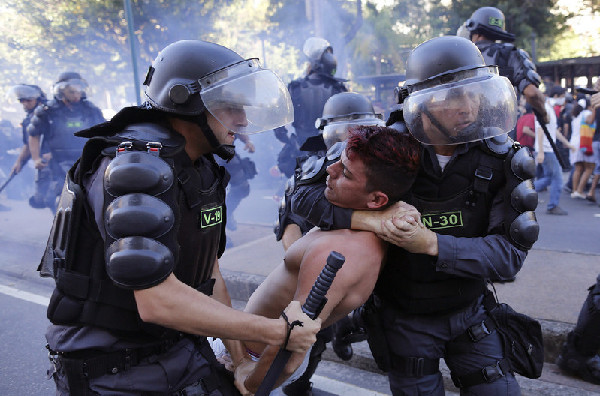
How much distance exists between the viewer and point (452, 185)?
1.98 metres

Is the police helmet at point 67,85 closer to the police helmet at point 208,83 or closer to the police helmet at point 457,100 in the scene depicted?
the police helmet at point 208,83

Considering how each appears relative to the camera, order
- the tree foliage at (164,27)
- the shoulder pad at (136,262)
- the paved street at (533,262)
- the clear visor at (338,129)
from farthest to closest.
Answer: the tree foliage at (164,27) → the paved street at (533,262) → the clear visor at (338,129) → the shoulder pad at (136,262)

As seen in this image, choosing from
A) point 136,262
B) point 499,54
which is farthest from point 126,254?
point 499,54

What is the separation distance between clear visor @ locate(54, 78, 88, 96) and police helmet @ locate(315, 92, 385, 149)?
175 inches

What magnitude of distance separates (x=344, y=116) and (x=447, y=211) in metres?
1.58

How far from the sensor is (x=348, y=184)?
68.4 inches

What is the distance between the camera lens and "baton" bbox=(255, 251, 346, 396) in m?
1.31

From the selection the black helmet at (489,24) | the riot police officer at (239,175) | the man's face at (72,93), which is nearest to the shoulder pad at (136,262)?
the black helmet at (489,24)

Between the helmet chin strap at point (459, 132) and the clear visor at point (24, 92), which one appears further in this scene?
the clear visor at point (24, 92)

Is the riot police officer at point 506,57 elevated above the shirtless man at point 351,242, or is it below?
above

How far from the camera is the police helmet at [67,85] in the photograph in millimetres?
6602

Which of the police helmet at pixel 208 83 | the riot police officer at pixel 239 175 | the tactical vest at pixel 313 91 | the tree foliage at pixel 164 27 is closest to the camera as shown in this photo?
the police helmet at pixel 208 83

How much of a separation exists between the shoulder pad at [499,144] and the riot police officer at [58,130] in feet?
18.5

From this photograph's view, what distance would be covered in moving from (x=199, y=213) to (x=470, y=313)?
45.8 inches
